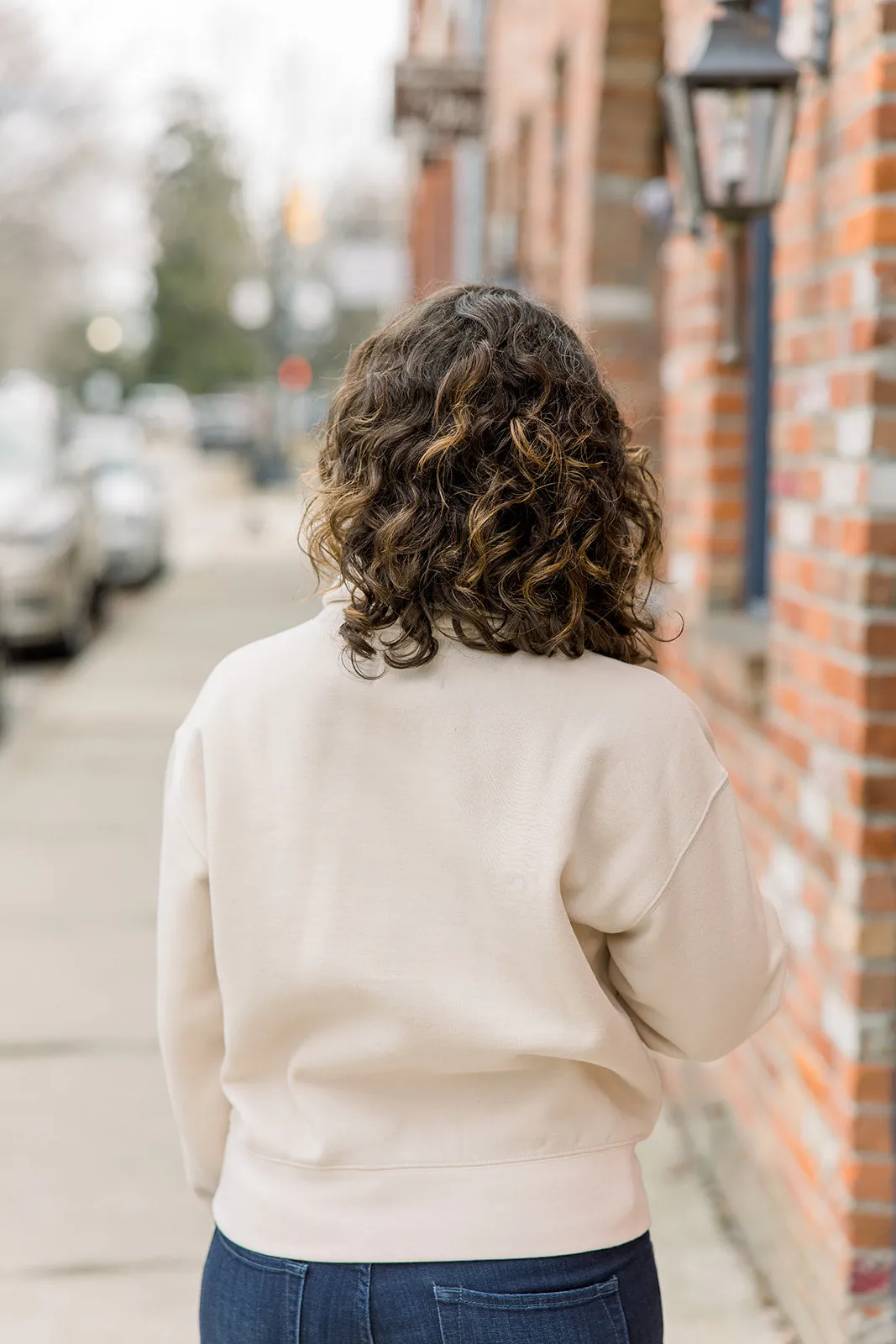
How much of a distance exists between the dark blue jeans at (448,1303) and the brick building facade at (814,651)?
2.94 ft

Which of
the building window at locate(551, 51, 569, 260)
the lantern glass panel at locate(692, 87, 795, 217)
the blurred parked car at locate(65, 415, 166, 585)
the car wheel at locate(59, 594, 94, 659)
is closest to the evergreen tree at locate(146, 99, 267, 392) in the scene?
the blurred parked car at locate(65, 415, 166, 585)

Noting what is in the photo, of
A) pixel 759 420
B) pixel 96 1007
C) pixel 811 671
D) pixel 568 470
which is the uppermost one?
pixel 568 470

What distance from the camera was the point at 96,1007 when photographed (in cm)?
496

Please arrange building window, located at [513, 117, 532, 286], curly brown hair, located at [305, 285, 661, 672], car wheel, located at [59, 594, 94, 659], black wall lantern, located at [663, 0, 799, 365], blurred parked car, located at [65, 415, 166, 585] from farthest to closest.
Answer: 1. blurred parked car, located at [65, 415, 166, 585]
2. car wheel, located at [59, 594, 94, 659]
3. building window, located at [513, 117, 532, 286]
4. black wall lantern, located at [663, 0, 799, 365]
5. curly brown hair, located at [305, 285, 661, 672]

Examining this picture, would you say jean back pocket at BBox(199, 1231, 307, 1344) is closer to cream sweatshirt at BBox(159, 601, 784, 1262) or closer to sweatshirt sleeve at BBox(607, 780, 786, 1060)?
cream sweatshirt at BBox(159, 601, 784, 1262)

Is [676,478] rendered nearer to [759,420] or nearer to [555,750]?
[759,420]

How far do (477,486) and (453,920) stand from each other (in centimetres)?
41

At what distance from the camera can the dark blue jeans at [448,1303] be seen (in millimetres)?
1534

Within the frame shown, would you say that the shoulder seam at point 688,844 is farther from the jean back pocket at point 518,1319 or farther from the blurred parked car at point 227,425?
the blurred parked car at point 227,425

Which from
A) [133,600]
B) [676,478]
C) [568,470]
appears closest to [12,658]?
[133,600]

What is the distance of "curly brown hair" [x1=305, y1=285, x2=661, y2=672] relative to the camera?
4.90ft

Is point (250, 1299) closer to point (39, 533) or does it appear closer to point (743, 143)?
point (743, 143)

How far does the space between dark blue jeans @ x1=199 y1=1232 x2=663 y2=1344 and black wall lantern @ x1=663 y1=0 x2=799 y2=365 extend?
2.19 metres

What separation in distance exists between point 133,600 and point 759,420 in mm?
11649
